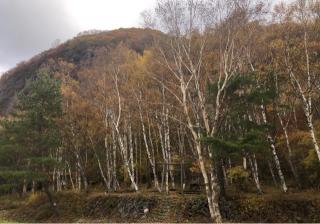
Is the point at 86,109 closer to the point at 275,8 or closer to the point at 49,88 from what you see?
the point at 49,88

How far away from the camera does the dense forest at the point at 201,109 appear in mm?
18719

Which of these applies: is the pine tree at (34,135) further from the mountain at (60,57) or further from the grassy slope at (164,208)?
the mountain at (60,57)

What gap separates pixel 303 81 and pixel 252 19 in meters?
6.78

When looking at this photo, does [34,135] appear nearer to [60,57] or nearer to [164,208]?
[164,208]

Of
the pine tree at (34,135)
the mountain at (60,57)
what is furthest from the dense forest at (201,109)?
the mountain at (60,57)

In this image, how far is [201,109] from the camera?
18.1 m

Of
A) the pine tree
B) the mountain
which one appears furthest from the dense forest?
the mountain

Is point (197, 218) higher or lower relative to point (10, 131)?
lower

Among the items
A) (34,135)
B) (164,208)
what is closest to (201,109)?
(164,208)

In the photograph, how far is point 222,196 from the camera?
67.5ft

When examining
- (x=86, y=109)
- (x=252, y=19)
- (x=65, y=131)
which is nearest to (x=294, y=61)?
(x=252, y=19)

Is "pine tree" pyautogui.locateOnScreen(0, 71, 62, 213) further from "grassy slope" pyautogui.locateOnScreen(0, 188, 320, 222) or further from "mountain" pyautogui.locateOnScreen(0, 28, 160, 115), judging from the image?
"mountain" pyautogui.locateOnScreen(0, 28, 160, 115)

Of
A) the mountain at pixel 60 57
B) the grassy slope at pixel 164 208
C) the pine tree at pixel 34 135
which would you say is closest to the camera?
the grassy slope at pixel 164 208

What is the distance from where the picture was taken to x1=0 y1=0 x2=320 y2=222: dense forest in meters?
18.7
